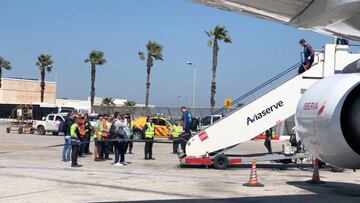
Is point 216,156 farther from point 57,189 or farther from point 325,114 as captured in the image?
point 325,114

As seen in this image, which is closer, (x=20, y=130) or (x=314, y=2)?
(x=314, y=2)

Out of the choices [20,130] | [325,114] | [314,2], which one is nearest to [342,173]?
[325,114]

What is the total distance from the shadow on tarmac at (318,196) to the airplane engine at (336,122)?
14.7ft

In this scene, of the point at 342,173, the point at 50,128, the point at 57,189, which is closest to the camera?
the point at 57,189

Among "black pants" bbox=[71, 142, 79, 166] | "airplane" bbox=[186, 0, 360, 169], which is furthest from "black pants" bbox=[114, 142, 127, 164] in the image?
"airplane" bbox=[186, 0, 360, 169]

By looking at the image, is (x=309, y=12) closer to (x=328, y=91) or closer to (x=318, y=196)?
(x=328, y=91)

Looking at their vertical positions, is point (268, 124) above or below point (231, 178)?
above

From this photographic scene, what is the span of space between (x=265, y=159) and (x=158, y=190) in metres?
6.21

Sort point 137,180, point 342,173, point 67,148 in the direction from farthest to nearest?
1. point 67,148
2. point 342,173
3. point 137,180

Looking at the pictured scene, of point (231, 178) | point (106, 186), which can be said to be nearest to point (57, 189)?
point (106, 186)

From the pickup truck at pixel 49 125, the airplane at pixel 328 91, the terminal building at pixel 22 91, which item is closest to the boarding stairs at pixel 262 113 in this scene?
the airplane at pixel 328 91

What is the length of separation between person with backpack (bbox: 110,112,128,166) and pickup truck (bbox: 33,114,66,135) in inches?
832

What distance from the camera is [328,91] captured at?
6207mm

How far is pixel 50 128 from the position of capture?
40.5m
